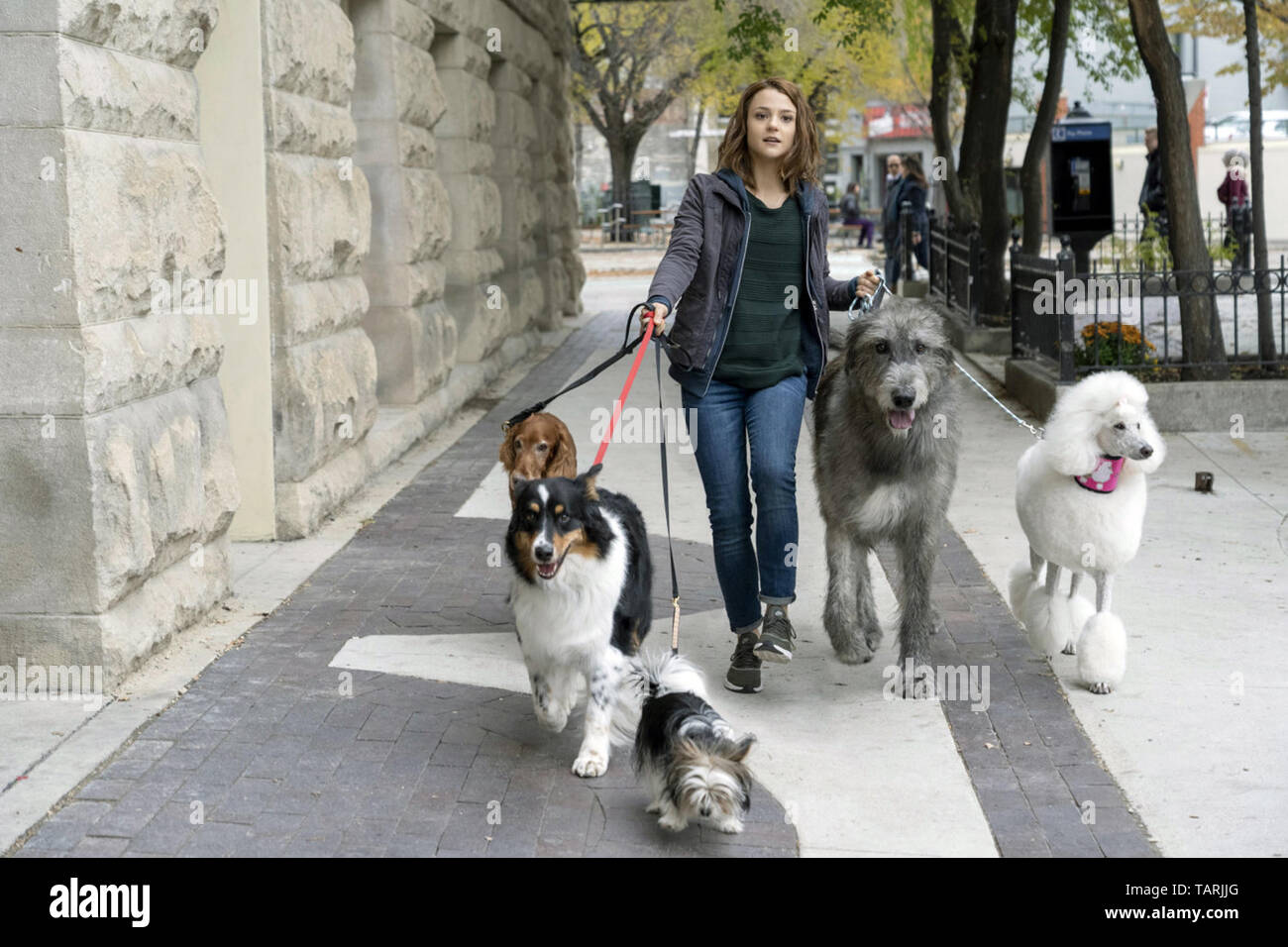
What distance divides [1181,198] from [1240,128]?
3383 cm

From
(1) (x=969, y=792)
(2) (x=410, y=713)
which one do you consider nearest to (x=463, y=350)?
(2) (x=410, y=713)

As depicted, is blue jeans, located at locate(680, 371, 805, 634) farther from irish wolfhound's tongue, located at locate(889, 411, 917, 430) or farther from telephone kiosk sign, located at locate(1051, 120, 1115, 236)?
telephone kiosk sign, located at locate(1051, 120, 1115, 236)

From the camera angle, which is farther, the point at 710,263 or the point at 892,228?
the point at 892,228

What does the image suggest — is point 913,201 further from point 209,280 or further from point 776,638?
point 776,638

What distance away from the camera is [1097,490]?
570 centimetres

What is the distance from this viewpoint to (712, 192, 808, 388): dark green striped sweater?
572 centimetres

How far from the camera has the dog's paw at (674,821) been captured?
14.4 feet

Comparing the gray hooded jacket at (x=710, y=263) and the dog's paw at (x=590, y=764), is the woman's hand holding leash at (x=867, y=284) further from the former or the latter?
the dog's paw at (x=590, y=764)

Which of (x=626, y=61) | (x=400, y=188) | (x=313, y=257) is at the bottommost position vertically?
(x=313, y=257)

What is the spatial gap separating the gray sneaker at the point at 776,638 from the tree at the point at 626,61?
34.6 metres

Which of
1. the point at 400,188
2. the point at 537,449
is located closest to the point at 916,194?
the point at 400,188

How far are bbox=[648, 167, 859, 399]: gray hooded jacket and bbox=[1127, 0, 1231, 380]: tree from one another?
671cm

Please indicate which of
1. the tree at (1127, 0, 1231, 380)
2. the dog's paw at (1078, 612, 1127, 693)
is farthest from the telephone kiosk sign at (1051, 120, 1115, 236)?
the dog's paw at (1078, 612, 1127, 693)

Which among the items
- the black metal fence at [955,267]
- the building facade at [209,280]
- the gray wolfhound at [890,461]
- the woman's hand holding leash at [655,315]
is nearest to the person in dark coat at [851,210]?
the black metal fence at [955,267]
